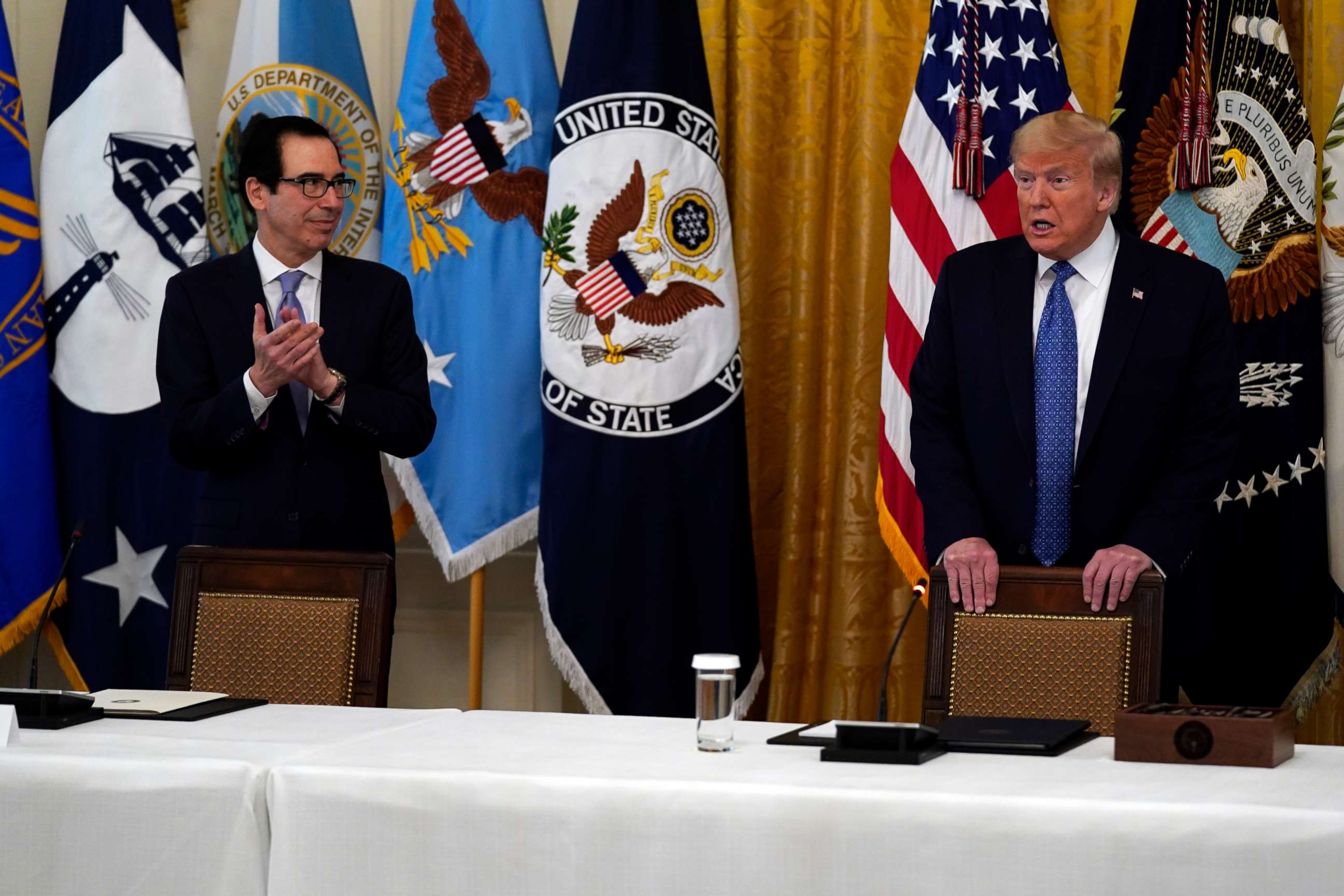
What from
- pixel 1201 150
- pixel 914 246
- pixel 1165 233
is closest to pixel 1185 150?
pixel 1201 150

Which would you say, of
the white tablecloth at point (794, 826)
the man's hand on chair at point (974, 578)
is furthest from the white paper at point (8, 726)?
the man's hand on chair at point (974, 578)

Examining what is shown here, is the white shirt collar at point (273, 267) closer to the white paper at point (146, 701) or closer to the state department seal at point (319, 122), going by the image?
the state department seal at point (319, 122)

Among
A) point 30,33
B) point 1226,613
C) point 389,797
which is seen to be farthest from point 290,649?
point 30,33

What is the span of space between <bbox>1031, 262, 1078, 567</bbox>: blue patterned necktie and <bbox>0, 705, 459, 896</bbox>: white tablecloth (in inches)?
65.7

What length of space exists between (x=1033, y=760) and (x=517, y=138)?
8.82 ft

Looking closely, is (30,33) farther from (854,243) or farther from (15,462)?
(854,243)

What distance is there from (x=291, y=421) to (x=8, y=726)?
1.25 metres

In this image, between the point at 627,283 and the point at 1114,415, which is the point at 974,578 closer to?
the point at 1114,415

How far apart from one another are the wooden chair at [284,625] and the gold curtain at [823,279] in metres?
Answer: 1.76

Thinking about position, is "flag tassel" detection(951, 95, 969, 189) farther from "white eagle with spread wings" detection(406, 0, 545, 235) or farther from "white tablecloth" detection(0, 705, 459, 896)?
"white tablecloth" detection(0, 705, 459, 896)

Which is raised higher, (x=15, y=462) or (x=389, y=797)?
(x=15, y=462)

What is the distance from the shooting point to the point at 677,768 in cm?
166

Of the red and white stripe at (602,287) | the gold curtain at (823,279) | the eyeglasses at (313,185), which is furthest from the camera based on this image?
the gold curtain at (823,279)

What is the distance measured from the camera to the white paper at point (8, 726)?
71.1 inches
